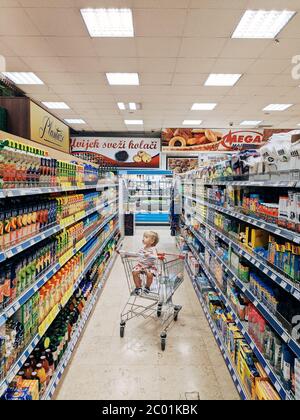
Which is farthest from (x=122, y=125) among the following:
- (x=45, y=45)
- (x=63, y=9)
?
(x=63, y=9)

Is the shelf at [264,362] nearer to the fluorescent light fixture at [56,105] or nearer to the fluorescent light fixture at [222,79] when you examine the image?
the fluorescent light fixture at [222,79]

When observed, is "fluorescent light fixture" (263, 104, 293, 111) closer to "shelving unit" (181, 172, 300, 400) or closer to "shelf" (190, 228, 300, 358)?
"shelving unit" (181, 172, 300, 400)

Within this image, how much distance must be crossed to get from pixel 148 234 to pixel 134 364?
176 centimetres

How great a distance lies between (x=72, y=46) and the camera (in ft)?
15.9

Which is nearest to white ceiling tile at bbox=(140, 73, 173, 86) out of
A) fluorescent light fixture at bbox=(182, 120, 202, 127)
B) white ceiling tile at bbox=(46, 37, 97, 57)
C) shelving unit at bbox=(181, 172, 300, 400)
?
white ceiling tile at bbox=(46, 37, 97, 57)

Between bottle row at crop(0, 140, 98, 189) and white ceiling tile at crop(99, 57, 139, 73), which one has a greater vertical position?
white ceiling tile at crop(99, 57, 139, 73)

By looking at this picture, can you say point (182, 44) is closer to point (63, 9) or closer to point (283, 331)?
point (63, 9)

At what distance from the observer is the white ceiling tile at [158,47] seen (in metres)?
4.61

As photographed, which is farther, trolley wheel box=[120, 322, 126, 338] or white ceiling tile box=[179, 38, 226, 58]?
white ceiling tile box=[179, 38, 226, 58]

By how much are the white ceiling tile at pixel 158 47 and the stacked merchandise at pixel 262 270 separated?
7.77ft

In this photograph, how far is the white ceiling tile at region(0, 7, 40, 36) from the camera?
391 centimetres

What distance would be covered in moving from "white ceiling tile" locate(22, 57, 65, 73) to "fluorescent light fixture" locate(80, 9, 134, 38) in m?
1.35

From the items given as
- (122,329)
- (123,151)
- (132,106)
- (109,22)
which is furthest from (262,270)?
(123,151)

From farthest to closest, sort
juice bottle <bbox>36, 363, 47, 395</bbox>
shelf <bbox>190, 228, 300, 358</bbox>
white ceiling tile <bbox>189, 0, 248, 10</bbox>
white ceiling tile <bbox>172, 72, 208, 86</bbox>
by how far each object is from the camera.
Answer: white ceiling tile <bbox>172, 72, 208, 86</bbox>
white ceiling tile <bbox>189, 0, 248, 10</bbox>
juice bottle <bbox>36, 363, 47, 395</bbox>
shelf <bbox>190, 228, 300, 358</bbox>
